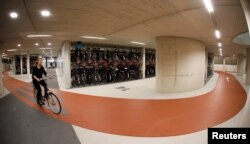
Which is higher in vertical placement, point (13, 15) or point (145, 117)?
point (13, 15)

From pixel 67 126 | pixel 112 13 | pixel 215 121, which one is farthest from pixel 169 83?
pixel 67 126

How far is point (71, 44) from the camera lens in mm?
9742

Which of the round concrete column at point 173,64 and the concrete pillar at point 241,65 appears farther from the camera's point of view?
the concrete pillar at point 241,65

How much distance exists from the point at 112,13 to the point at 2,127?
3789 mm

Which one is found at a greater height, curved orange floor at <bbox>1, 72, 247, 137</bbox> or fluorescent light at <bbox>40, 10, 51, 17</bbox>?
fluorescent light at <bbox>40, 10, 51, 17</bbox>

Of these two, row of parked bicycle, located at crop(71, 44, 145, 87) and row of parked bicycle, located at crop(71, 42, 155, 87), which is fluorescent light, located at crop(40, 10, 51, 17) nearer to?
row of parked bicycle, located at crop(71, 42, 155, 87)

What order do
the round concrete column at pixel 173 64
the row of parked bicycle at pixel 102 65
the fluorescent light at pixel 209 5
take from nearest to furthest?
the fluorescent light at pixel 209 5, the round concrete column at pixel 173 64, the row of parked bicycle at pixel 102 65

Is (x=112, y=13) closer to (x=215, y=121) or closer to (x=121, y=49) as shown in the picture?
(x=215, y=121)

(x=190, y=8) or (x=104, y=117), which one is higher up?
(x=190, y=8)


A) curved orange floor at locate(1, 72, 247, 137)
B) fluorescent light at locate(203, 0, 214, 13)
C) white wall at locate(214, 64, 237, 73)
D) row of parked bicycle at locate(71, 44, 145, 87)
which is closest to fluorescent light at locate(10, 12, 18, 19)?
curved orange floor at locate(1, 72, 247, 137)

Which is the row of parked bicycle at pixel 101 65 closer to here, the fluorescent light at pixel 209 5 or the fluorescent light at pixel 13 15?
the fluorescent light at pixel 13 15

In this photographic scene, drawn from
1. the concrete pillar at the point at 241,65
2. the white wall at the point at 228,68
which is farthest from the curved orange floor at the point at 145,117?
the white wall at the point at 228,68

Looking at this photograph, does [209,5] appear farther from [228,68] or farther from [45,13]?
[228,68]

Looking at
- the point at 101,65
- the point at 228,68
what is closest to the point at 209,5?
the point at 101,65
